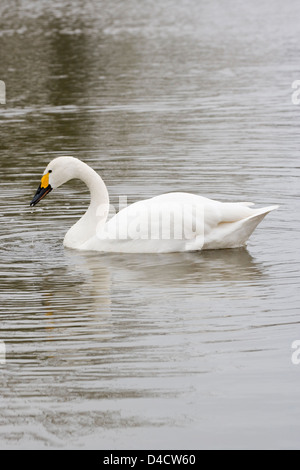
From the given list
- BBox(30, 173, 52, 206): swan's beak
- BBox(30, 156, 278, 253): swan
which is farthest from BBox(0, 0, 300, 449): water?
BBox(30, 173, 52, 206): swan's beak

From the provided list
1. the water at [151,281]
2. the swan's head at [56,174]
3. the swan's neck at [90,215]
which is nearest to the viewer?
the water at [151,281]

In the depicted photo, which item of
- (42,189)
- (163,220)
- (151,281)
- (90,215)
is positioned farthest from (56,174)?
(151,281)

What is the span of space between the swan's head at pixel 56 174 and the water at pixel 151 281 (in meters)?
0.48

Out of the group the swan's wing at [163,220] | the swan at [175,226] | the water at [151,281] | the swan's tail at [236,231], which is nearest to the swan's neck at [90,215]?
the swan at [175,226]

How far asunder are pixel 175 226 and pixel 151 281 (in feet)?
3.38

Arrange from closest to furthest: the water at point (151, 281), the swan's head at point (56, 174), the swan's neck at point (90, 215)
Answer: the water at point (151, 281), the swan's neck at point (90, 215), the swan's head at point (56, 174)

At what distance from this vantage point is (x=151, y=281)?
980cm

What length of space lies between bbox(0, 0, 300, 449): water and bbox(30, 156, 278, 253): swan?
6.3 inches

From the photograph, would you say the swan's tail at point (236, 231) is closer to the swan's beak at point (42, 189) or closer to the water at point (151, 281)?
the water at point (151, 281)

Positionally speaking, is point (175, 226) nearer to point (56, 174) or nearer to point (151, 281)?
point (151, 281)

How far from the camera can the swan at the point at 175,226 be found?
10.6 m

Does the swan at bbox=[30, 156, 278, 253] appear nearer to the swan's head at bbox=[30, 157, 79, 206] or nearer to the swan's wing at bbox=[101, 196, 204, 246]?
the swan's wing at bbox=[101, 196, 204, 246]

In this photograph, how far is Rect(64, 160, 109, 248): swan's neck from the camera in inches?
442
